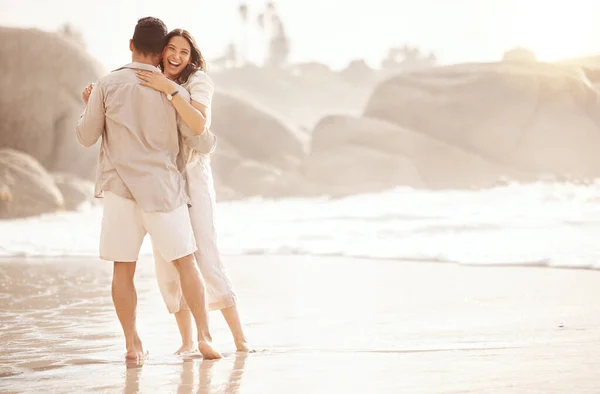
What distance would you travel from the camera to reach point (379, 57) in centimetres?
6494

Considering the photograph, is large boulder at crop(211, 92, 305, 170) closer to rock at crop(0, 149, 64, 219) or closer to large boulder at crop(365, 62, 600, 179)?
large boulder at crop(365, 62, 600, 179)

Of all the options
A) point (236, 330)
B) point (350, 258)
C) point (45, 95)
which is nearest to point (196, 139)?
point (236, 330)

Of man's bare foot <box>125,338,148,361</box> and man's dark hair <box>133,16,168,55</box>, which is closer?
man's bare foot <box>125,338,148,361</box>

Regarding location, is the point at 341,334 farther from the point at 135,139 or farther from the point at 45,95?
the point at 45,95

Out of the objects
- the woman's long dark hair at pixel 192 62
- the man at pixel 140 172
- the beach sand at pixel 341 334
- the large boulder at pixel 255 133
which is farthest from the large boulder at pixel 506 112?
the man at pixel 140 172

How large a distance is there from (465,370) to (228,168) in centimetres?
2329

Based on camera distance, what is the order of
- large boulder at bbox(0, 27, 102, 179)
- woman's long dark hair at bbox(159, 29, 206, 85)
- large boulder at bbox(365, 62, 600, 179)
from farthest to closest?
large boulder at bbox(365, 62, 600, 179), large boulder at bbox(0, 27, 102, 179), woman's long dark hair at bbox(159, 29, 206, 85)

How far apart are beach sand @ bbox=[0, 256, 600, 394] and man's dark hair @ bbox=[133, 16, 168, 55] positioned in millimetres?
1201

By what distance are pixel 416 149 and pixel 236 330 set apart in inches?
941

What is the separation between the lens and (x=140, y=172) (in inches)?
133

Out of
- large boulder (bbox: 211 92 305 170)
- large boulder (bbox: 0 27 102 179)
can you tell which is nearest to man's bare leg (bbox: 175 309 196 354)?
large boulder (bbox: 0 27 102 179)

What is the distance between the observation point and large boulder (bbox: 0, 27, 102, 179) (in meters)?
19.5

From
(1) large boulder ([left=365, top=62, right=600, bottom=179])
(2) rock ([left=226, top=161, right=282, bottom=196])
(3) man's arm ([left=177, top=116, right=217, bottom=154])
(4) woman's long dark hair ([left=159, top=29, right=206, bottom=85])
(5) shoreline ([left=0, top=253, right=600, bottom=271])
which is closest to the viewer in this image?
(3) man's arm ([left=177, top=116, right=217, bottom=154])

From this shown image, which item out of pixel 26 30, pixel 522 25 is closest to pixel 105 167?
pixel 26 30
